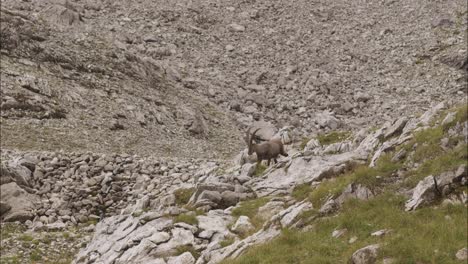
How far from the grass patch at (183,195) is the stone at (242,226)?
5179 millimetres

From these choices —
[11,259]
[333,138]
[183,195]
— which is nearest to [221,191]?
[183,195]

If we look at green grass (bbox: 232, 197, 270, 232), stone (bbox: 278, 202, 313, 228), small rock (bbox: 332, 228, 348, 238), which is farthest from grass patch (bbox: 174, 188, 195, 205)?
small rock (bbox: 332, 228, 348, 238)

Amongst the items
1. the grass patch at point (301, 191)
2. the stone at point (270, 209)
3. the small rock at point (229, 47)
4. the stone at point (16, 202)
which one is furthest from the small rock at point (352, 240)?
the small rock at point (229, 47)

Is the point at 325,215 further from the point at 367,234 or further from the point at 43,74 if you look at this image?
the point at 43,74

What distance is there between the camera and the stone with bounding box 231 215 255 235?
60.2 feet

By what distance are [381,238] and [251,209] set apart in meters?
7.84

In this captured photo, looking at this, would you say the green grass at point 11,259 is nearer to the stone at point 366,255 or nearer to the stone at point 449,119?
the stone at point 366,255

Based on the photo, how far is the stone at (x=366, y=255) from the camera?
12.0m

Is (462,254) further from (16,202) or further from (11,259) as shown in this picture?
(16,202)

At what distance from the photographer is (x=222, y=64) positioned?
190 feet

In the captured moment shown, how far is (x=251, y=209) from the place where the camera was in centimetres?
2022

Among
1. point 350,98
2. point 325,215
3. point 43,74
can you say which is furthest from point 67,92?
point 325,215

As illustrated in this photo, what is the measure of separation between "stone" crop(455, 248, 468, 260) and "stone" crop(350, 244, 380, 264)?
67.3 inches

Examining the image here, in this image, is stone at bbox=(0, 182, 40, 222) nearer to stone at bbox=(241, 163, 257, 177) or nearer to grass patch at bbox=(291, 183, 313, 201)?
stone at bbox=(241, 163, 257, 177)
